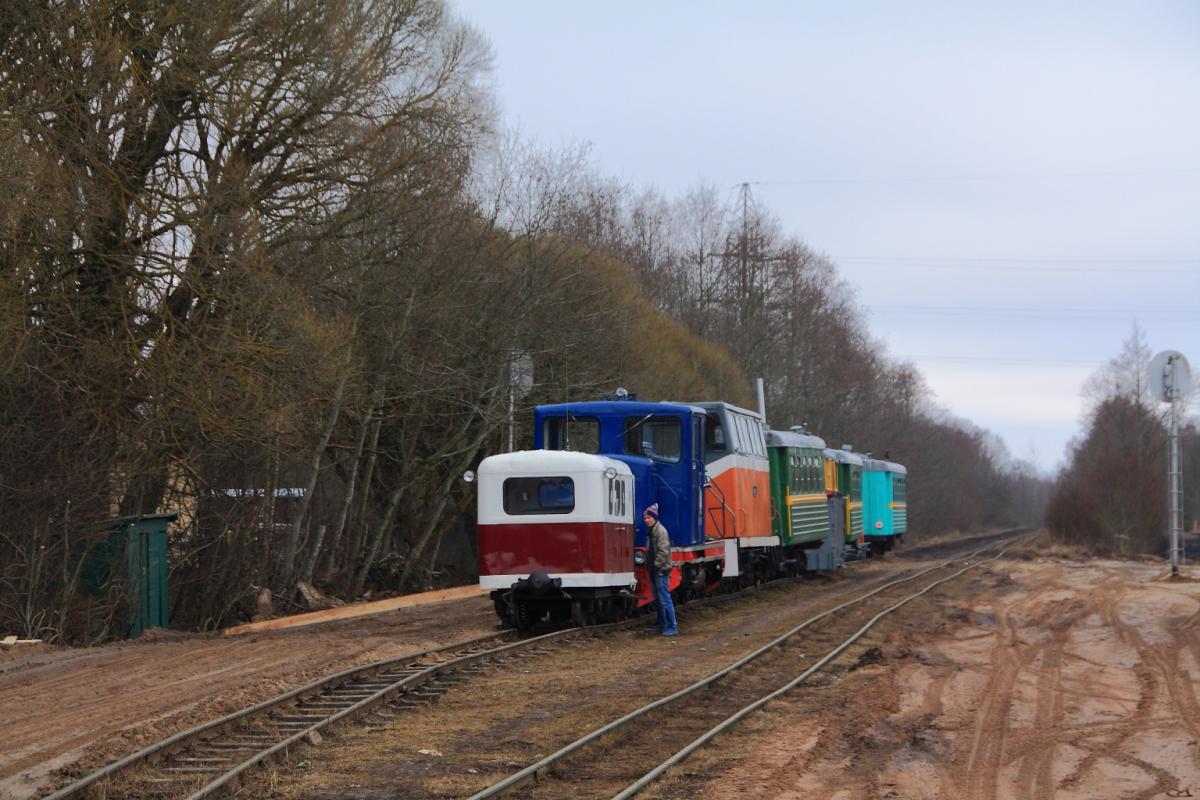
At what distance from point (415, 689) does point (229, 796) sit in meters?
4.34

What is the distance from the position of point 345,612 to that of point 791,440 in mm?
9011

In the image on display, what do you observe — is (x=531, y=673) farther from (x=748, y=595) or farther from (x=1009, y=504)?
(x=1009, y=504)

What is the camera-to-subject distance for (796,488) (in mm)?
26781

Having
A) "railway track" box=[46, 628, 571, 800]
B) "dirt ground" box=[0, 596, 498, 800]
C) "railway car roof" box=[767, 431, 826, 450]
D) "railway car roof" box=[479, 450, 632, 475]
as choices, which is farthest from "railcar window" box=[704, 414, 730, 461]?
"railway track" box=[46, 628, 571, 800]

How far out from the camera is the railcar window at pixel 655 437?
18703 mm

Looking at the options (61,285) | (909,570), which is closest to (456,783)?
(61,285)

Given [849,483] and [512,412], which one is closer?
[512,412]

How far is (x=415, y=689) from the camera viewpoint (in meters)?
12.5

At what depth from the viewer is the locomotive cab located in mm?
16469

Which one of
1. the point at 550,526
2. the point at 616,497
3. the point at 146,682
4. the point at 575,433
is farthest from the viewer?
the point at 575,433

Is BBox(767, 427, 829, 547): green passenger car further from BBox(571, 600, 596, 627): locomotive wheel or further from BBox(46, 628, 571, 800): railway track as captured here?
BBox(46, 628, 571, 800): railway track

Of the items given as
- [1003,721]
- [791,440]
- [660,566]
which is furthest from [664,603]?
[791,440]

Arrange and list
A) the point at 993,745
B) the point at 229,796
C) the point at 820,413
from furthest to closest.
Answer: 1. the point at 820,413
2. the point at 993,745
3. the point at 229,796

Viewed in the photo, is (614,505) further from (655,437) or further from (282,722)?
(282,722)
